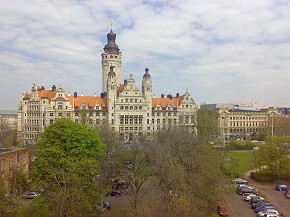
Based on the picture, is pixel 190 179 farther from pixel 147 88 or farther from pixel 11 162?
pixel 147 88

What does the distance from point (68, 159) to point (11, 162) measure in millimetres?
12627

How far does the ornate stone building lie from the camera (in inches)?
3226

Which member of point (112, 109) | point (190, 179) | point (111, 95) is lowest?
point (190, 179)

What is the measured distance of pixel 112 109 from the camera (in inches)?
3305

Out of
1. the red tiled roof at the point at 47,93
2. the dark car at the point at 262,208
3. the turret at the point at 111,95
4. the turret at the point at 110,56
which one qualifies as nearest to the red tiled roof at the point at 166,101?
the turret at the point at 111,95

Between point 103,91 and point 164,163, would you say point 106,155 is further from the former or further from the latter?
point 103,91

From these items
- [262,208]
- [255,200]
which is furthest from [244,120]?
[262,208]

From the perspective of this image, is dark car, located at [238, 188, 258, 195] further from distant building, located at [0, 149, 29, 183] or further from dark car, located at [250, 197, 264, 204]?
distant building, located at [0, 149, 29, 183]

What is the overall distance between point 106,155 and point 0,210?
14.3 meters

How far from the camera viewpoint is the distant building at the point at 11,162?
36.2 m

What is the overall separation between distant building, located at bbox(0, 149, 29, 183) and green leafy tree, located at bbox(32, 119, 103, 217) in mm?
6724

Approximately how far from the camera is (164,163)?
28625mm

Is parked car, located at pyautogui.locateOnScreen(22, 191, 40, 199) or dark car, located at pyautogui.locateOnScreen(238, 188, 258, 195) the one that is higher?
parked car, located at pyautogui.locateOnScreen(22, 191, 40, 199)

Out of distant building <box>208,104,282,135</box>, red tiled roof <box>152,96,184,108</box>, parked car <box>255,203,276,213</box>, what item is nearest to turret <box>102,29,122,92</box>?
red tiled roof <box>152,96,184,108</box>
